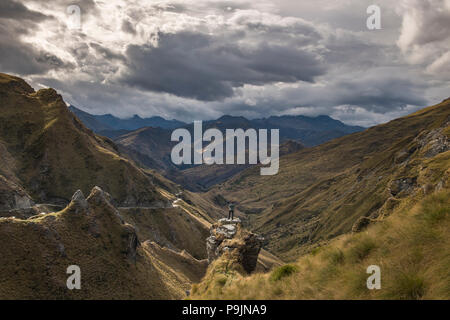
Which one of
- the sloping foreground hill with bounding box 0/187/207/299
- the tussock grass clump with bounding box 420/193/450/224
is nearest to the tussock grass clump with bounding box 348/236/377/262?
the tussock grass clump with bounding box 420/193/450/224

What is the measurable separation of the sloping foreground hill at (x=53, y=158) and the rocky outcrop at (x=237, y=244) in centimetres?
11813

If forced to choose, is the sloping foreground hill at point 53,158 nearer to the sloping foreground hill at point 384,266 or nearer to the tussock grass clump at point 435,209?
the sloping foreground hill at point 384,266

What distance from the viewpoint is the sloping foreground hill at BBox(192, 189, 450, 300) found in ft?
35.4

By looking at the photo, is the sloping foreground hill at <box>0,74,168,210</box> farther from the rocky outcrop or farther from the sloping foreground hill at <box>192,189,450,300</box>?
the sloping foreground hill at <box>192,189,450,300</box>

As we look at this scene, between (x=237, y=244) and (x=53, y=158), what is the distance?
151319 millimetres

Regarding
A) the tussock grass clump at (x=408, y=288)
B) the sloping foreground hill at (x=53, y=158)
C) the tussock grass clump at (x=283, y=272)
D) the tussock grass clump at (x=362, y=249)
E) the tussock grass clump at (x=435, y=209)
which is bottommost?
the tussock grass clump at (x=283, y=272)

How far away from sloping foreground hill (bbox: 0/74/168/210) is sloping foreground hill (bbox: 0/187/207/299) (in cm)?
9132

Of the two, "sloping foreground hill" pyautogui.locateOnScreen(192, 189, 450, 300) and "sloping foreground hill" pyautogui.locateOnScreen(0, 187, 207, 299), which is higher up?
"sloping foreground hill" pyautogui.locateOnScreen(192, 189, 450, 300)

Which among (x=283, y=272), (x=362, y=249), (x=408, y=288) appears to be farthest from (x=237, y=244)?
(x=408, y=288)

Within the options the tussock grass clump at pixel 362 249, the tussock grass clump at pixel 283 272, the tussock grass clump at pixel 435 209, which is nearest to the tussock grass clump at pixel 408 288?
the tussock grass clump at pixel 362 249

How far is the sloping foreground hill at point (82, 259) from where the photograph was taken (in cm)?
4772

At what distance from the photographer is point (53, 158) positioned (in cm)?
15625
